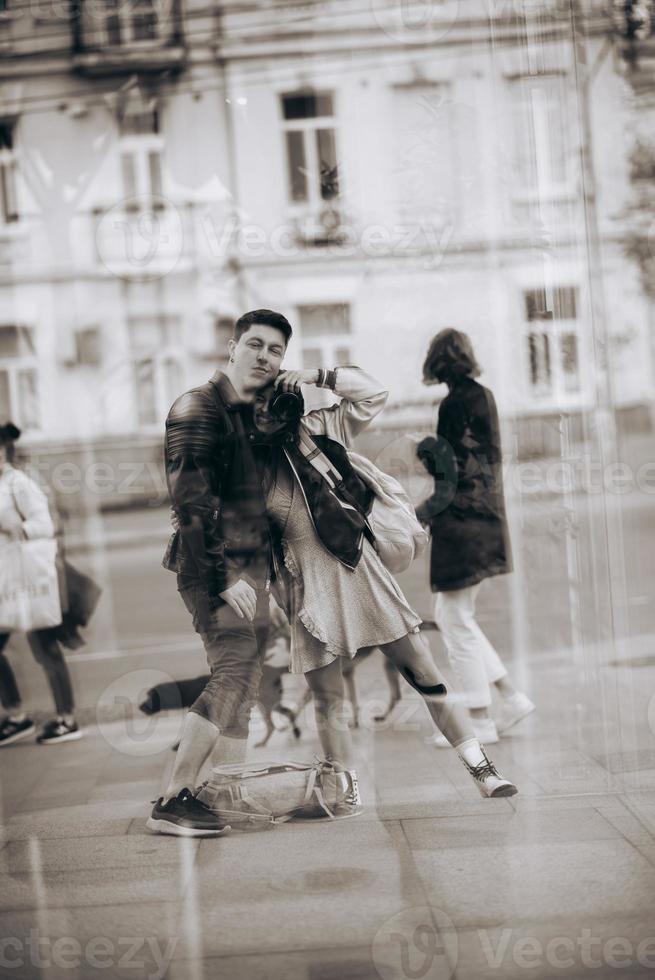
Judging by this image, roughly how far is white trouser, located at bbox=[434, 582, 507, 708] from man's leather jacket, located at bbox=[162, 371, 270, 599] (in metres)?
1.16

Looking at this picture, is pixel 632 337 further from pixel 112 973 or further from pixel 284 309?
pixel 112 973

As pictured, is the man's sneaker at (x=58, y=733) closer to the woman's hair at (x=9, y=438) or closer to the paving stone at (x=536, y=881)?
the woman's hair at (x=9, y=438)

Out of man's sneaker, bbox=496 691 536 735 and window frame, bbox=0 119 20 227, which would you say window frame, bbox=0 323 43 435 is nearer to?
window frame, bbox=0 119 20 227

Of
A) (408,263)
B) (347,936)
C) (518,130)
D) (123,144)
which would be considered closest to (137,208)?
(123,144)

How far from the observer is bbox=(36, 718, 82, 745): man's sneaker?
5199mm

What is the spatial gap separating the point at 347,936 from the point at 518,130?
3600mm

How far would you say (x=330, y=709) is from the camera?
393 cm

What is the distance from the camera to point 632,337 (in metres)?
10.5

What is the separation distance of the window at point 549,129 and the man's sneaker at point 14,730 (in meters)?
3.20

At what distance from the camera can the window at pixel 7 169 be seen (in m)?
6.95

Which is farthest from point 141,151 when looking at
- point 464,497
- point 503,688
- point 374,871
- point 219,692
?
point 374,871

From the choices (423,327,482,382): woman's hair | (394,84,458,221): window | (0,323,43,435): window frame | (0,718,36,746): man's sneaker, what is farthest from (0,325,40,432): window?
(423,327,482,382): woman's hair

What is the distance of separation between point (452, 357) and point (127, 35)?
2.90 meters

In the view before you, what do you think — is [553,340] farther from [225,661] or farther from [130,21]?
[130,21]
